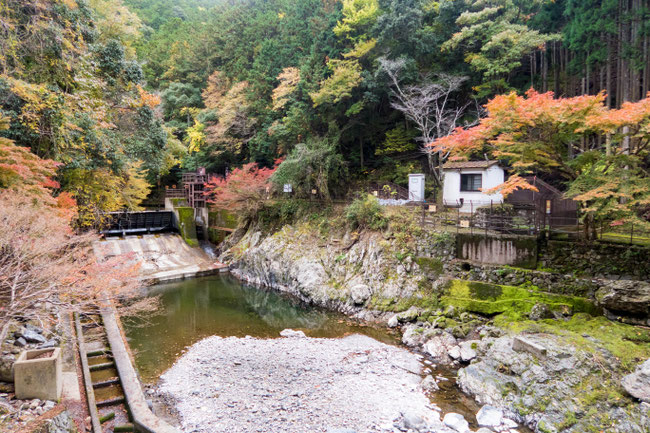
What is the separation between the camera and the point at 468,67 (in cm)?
1964

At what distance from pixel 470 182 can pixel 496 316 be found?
8427 millimetres

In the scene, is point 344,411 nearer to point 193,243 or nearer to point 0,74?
point 0,74

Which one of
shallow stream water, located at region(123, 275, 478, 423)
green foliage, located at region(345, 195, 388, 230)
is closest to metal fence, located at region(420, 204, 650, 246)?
green foliage, located at region(345, 195, 388, 230)

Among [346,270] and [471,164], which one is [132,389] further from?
[471,164]

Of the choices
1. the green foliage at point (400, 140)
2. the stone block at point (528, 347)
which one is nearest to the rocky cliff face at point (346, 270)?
the stone block at point (528, 347)

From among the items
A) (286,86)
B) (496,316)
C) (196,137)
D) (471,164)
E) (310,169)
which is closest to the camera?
(496,316)

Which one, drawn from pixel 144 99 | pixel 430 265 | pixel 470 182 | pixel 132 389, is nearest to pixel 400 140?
pixel 470 182

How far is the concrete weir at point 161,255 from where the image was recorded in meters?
18.9

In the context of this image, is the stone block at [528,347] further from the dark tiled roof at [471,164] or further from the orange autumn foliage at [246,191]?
the orange autumn foliage at [246,191]

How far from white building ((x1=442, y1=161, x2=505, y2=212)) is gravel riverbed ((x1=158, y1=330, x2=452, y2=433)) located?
9501 millimetres

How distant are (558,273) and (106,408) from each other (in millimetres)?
12393

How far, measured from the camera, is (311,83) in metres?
20.8

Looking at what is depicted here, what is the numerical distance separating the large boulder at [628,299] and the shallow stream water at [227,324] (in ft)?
14.8

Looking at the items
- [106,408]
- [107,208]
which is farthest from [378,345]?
[107,208]
